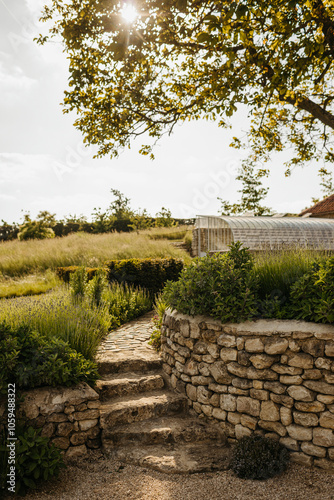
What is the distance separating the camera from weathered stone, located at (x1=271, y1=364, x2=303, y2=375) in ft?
11.7

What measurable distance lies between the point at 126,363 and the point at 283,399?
2.37m

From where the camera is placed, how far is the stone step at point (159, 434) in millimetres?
4031

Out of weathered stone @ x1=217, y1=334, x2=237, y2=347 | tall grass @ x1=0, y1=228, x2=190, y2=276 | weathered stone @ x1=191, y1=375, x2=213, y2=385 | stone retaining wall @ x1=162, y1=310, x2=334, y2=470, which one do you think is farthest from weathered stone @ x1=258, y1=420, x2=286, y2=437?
tall grass @ x1=0, y1=228, x2=190, y2=276

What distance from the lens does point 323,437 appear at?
3.47 meters

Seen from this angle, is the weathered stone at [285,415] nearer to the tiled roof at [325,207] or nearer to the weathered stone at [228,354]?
the weathered stone at [228,354]

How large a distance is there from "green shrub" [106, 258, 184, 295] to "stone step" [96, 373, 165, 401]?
4124mm

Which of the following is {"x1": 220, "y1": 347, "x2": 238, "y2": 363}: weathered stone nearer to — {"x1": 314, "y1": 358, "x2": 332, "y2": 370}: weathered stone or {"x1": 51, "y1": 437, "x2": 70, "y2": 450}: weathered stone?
{"x1": 314, "y1": 358, "x2": 332, "y2": 370}: weathered stone

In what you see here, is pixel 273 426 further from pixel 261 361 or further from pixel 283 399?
pixel 261 361

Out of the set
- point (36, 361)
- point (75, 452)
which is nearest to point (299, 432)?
point (75, 452)

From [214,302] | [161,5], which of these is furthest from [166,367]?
[161,5]

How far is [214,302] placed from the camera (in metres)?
4.37

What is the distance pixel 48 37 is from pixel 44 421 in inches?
273

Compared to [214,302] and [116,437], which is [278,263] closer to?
[214,302]

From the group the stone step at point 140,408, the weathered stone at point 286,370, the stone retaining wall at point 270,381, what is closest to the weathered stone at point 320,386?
the stone retaining wall at point 270,381
